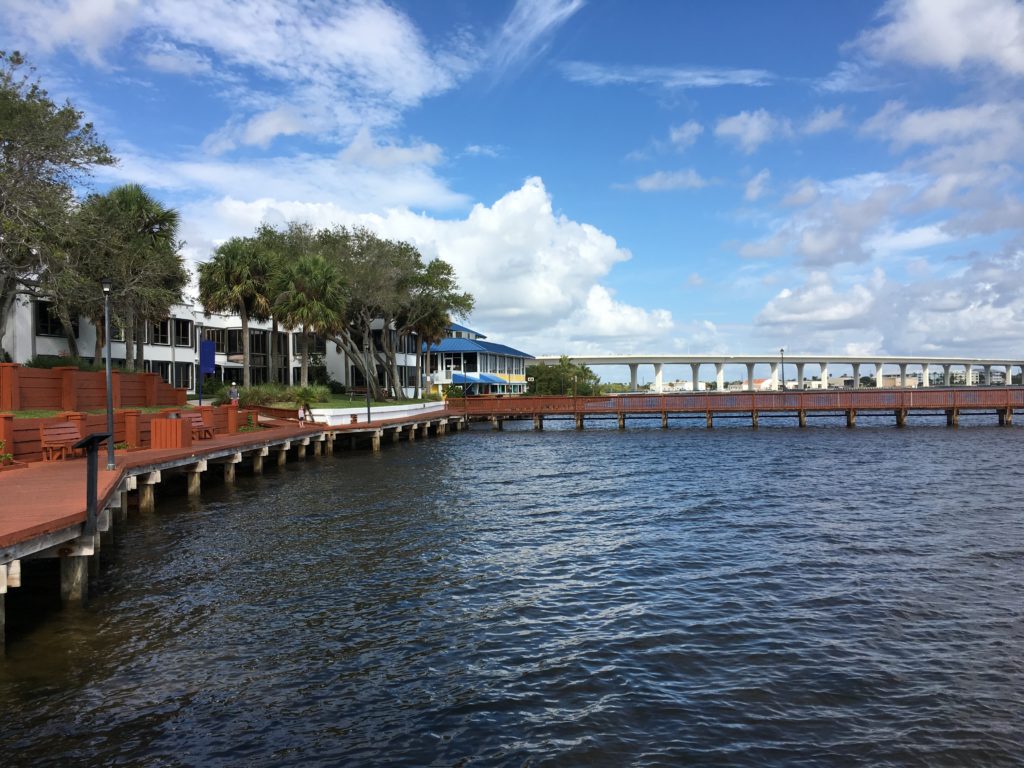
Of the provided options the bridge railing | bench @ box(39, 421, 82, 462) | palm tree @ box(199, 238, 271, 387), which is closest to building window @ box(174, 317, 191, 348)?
palm tree @ box(199, 238, 271, 387)

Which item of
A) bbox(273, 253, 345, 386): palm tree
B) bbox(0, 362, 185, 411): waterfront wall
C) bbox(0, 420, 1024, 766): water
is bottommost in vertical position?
bbox(0, 420, 1024, 766): water

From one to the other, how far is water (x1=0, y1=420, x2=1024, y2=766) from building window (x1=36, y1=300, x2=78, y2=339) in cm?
2503

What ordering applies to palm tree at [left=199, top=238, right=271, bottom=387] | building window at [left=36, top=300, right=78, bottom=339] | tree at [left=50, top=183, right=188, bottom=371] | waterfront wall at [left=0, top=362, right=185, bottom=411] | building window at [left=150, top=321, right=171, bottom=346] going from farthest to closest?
building window at [left=150, top=321, right=171, bottom=346] < palm tree at [left=199, top=238, right=271, bottom=387] < building window at [left=36, top=300, right=78, bottom=339] < tree at [left=50, top=183, right=188, bottom=371] < waterfront wall at [left=0, top=362, right=185, bottom=411]

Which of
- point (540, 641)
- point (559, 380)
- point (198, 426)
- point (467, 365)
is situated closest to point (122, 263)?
point (198, 426)

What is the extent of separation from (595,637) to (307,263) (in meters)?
40.0

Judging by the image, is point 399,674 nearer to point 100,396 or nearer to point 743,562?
point 743,562

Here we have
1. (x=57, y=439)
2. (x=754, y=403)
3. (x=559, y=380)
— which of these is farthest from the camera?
(x=559, y=380)

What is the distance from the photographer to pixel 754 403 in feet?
181

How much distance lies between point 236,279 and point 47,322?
33.7 ft

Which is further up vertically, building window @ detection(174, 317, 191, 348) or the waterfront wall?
building window @ detection(174, 317, 191, 348)

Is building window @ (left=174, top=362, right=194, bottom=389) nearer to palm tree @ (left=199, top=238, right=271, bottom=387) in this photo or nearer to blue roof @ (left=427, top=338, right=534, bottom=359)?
palm tree @ (left=199, top=238, right=271, bottom=387)

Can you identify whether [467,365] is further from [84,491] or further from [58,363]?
[84,491]

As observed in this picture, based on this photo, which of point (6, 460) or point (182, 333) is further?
point (182, 333)

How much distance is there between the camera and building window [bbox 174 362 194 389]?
52.6 m
